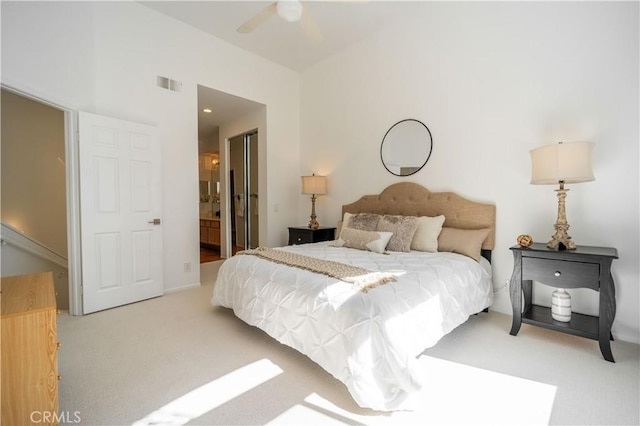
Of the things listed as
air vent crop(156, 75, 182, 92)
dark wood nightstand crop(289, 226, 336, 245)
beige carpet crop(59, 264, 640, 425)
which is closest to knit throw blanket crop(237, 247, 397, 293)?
beige carpet crop(59, 264, 640, 425)

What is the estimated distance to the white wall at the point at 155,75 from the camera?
2510 mm

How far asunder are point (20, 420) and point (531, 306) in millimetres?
3426

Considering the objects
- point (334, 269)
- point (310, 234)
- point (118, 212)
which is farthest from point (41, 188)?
point (334, 269)

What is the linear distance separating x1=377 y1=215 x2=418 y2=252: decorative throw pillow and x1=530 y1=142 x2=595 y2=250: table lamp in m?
1.11

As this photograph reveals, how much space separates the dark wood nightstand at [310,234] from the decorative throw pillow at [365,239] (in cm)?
95

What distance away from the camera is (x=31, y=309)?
123 cm

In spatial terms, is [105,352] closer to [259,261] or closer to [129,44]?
[259,261]

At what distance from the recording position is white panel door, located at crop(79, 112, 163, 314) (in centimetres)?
288

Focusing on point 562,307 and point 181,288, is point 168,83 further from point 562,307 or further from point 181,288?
point 562,307

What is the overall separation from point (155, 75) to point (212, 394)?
11.6 ft

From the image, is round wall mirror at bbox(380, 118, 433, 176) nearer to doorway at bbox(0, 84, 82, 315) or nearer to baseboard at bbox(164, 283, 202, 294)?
baseboard at bbox(164, 283, 202, 294)

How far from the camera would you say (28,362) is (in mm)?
1220

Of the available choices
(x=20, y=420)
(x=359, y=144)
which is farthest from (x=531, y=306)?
(x=20, y=420)

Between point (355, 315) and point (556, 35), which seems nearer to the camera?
point (355, 315)
